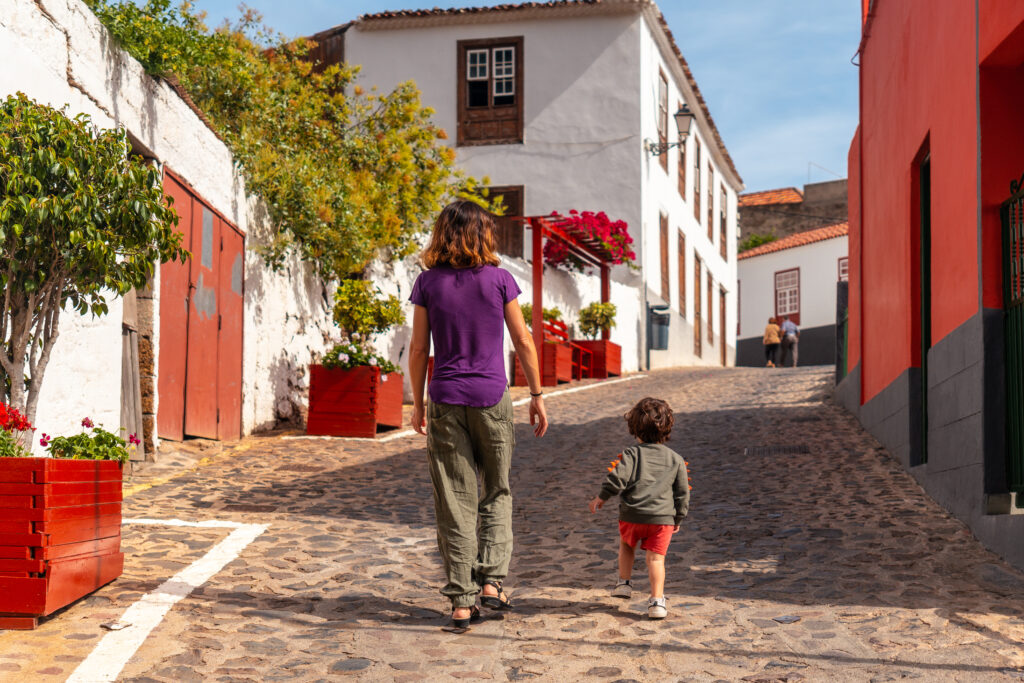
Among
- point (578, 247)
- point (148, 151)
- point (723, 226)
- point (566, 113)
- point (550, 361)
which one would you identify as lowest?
point (550, 361)

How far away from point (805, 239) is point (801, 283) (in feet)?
4.96

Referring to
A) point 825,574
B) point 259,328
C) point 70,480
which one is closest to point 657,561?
point 825,574

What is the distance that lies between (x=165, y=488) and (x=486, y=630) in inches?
159

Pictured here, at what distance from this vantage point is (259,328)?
1167 centimetres

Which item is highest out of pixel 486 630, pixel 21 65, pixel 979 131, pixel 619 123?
pixel 619 123

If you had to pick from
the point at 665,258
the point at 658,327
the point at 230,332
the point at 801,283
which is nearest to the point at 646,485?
the point at 230,332

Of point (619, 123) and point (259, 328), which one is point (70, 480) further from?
point (619, 123)

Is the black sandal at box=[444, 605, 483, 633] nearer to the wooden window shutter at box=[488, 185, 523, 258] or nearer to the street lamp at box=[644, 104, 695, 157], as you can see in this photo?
the street lamp at box=[644, 104, 695, 157]

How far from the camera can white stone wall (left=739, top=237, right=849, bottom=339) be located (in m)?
36.4

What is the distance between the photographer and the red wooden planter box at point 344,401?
37.5 feet

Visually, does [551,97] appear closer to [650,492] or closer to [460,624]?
[650,492]

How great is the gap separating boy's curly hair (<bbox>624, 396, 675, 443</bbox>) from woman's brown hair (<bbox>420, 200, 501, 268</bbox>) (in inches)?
41.0

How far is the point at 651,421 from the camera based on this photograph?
203 inches

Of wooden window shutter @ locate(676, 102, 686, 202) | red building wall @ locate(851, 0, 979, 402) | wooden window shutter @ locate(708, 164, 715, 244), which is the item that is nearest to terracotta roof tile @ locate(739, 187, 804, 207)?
wooden window shutter @ locate(708, 164, 715, 244)
